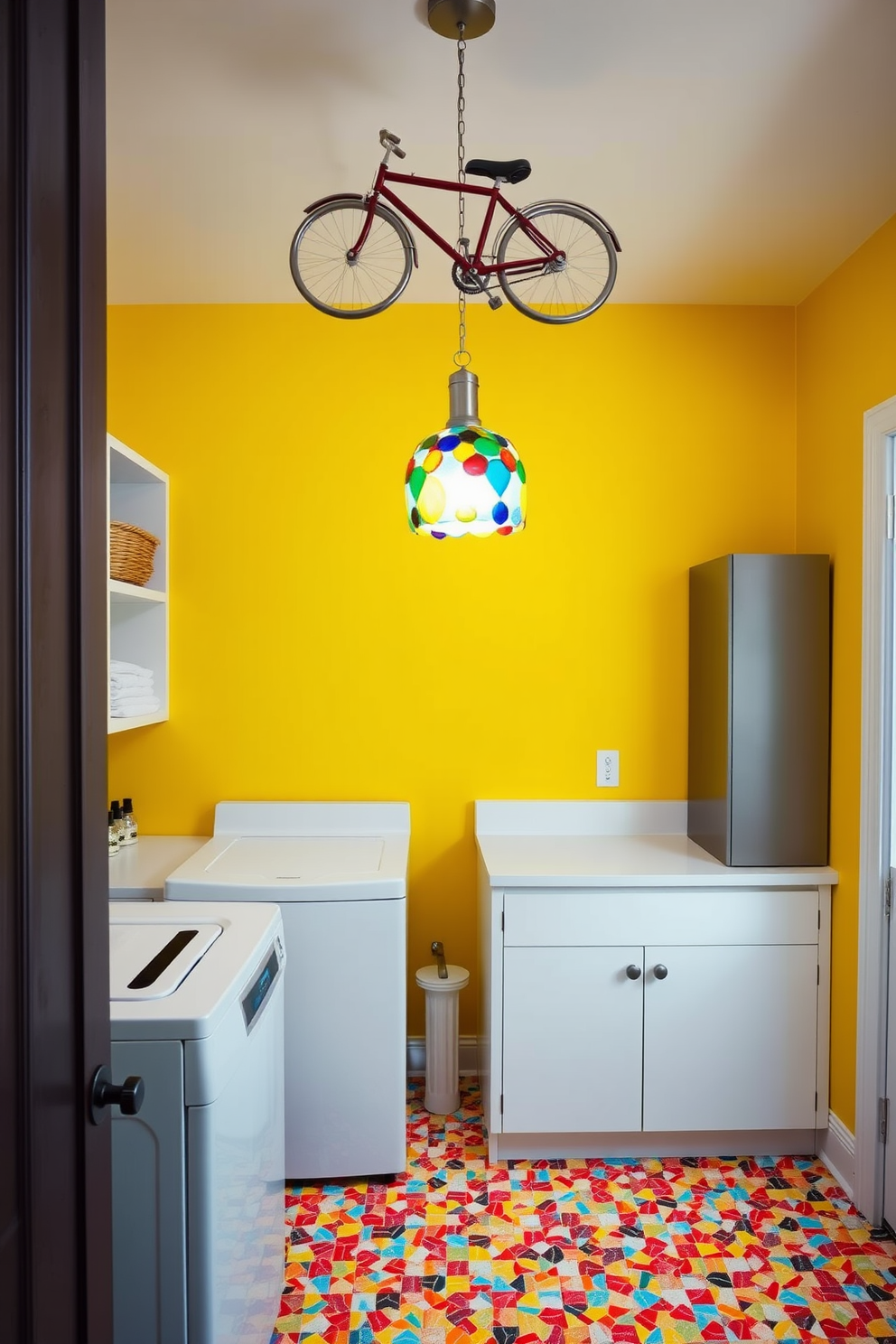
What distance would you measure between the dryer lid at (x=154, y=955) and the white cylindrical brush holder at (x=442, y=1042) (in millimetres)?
1127

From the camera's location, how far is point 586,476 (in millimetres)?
2984

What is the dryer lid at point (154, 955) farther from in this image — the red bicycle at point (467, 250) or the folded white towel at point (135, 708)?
the red bicycle at point (467, 250)

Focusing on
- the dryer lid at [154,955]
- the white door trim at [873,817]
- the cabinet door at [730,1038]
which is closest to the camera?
the dryer lid at [154,955]

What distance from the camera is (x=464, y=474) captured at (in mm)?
1543

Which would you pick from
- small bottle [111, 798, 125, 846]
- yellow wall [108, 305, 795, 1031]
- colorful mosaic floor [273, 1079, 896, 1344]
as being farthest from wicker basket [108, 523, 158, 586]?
colorful mosaic floor [273, 1079, 896, 1344]

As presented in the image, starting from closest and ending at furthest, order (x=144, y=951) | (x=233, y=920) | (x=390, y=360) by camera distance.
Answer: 1. (x=144, y=951)
2. (x=233, y=920)
3. (x=390, y=360)

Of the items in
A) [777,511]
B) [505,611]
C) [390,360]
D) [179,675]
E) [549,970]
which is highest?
[390,360]

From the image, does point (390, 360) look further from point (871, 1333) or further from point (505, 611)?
point (871, 1333)

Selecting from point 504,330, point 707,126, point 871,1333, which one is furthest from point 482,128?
point 871,1333

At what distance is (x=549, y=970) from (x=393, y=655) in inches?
43.3

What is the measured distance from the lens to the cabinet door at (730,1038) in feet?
8.32

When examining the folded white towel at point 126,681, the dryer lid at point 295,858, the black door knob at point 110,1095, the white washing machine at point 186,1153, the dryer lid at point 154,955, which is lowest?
the white washing machine at point 186,1153

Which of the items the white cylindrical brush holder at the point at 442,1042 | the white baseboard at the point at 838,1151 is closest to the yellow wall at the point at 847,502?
the white baseboard at the point at 838,1151

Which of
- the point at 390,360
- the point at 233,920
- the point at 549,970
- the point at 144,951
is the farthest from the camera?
the point at 390,360
